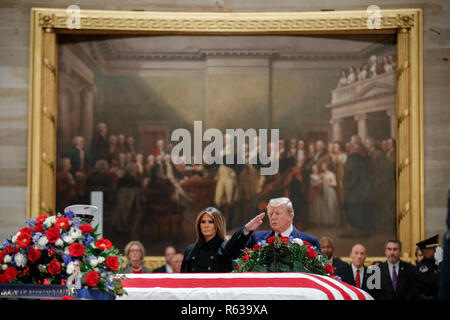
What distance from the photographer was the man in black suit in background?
354 inches

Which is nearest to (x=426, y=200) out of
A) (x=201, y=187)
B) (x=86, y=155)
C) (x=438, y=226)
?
(x=438, y=226)

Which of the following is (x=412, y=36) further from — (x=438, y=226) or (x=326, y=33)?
(x=438, y=226)

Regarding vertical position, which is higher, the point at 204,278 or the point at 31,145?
the point at 31,145

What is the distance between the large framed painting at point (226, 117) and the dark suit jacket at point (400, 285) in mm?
1284

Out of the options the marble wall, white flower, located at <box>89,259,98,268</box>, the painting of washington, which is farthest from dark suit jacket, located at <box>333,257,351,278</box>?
white flower, located at <box>89,259,98,268</box>

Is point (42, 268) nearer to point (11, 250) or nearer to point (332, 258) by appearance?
point (11, 250)

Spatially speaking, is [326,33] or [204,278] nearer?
[204,278]

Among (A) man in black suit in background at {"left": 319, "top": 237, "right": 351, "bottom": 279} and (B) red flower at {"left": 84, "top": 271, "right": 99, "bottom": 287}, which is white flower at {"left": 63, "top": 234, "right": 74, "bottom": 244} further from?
(A) man in black suit in background at {"left": 319, "top": 237, "right": 351, "bottom": 279}

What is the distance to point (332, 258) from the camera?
9336 mm

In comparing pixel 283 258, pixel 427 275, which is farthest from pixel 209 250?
pixel 427 275

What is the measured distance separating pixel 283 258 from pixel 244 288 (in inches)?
31.2

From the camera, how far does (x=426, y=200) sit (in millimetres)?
9812
